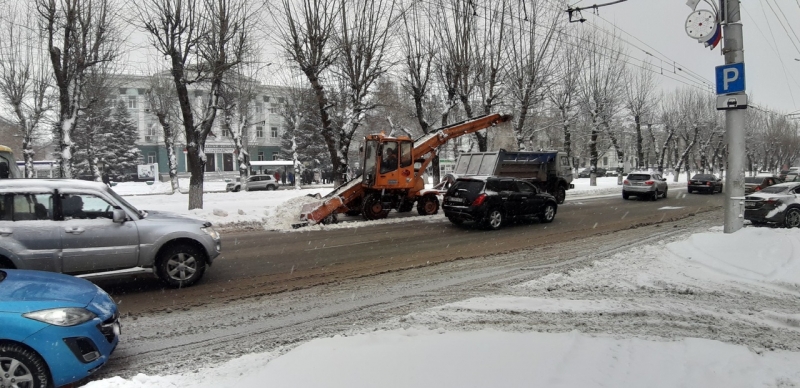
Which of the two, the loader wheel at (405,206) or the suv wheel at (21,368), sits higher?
the loader wheel at (405,206)

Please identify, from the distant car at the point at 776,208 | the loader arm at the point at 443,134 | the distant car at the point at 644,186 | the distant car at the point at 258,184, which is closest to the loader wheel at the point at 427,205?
the loader arm at the point at 443,134

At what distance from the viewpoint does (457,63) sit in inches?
985

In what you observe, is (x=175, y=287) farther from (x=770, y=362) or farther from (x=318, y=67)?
(x=318, y=67)

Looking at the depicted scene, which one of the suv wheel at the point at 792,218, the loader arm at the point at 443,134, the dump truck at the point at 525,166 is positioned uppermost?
the loader arm at the point at 443,134

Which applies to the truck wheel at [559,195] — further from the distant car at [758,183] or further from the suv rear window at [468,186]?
the suv rear window at [468,186]

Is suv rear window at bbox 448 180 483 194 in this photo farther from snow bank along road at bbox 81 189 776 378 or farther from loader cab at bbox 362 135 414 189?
snow bank along road at bbox 81 189 776 378

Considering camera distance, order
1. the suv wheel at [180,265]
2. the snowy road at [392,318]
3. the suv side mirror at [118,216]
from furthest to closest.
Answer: the suv wheel at [180,265] < the suv side mirror at [118,216] < the snowy road at [392,318]

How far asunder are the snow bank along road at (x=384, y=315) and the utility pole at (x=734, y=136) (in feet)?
13.8

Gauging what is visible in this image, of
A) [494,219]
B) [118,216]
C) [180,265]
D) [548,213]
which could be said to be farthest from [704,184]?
[118,216]

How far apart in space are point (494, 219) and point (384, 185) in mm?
4116

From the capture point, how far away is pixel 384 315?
606cm

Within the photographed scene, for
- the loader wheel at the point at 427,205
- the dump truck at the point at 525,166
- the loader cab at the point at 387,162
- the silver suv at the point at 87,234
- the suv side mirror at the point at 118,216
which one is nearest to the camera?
the silver suv at the point at 87,234

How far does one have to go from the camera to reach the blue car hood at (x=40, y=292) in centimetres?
387

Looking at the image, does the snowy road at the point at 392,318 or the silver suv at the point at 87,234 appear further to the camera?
the silver suv at the point at 87,234
